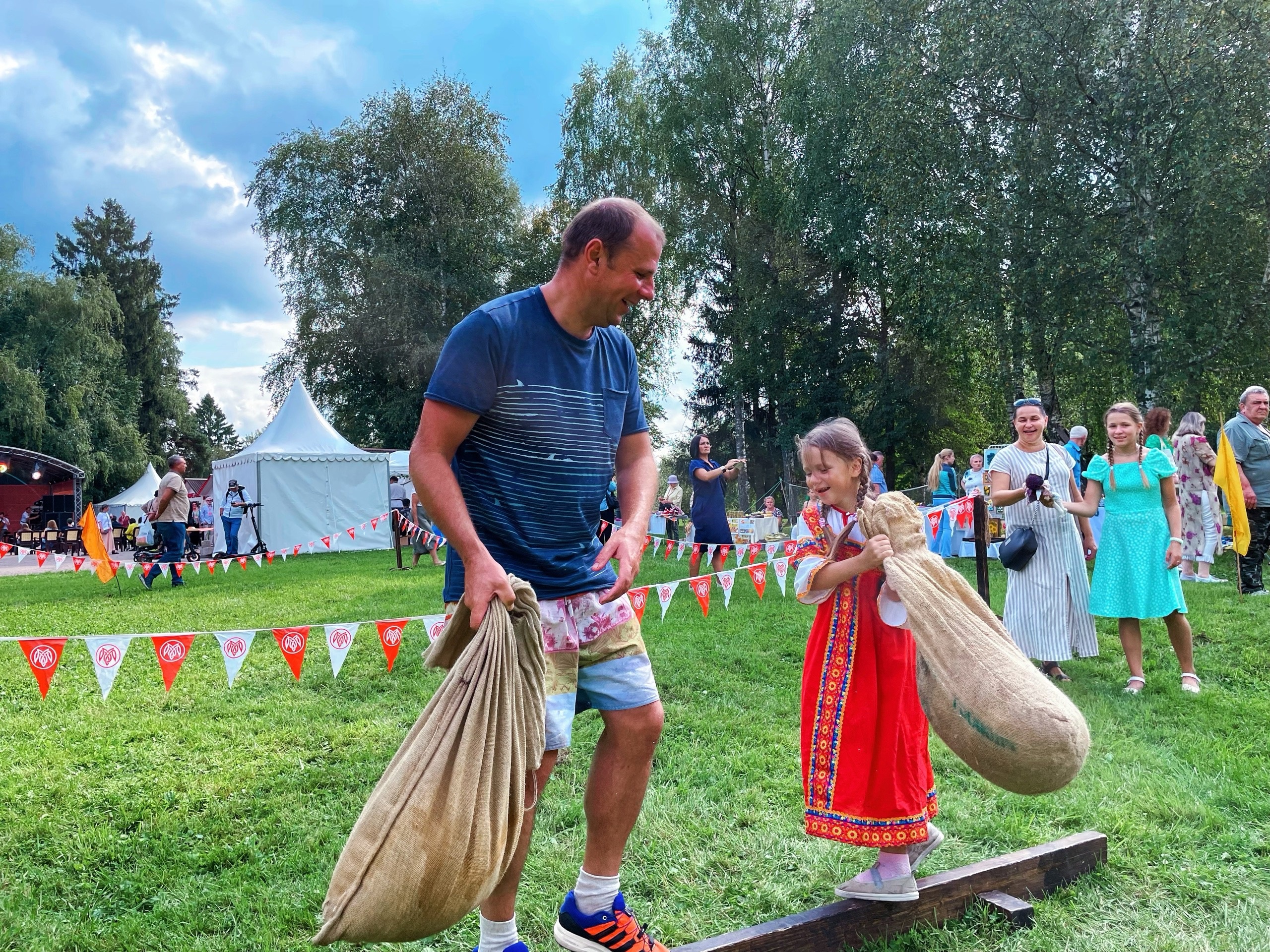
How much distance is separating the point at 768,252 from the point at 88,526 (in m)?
20.9

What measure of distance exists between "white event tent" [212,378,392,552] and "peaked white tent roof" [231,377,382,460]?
0.02m

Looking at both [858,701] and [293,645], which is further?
[293,645]

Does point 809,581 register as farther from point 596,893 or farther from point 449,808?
point 449,808

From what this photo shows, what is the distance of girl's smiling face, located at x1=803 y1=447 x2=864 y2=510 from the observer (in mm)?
2820

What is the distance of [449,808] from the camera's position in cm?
150

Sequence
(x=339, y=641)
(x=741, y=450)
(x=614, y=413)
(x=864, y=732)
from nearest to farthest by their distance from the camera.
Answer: (x=614, y=413) < (x=864, y=732) < (x=339, y=641) < (x=741, y=450)

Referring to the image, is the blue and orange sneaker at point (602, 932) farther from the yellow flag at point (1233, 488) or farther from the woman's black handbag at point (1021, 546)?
the yellow flag at point (1233, 488)

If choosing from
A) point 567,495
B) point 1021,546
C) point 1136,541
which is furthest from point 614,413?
point 1136,541

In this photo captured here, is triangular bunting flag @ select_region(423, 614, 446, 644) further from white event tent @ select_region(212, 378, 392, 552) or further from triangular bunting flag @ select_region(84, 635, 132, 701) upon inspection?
white event tent @ select_region(212, 378, 392, 552)

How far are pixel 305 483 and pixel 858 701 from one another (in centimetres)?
1838

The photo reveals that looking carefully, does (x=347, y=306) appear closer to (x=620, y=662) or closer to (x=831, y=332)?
(x=831, y=332)

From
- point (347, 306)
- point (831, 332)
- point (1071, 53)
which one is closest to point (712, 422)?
point (831, 332)

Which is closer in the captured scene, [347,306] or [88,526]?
[88,526]

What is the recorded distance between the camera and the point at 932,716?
83.6 inches
